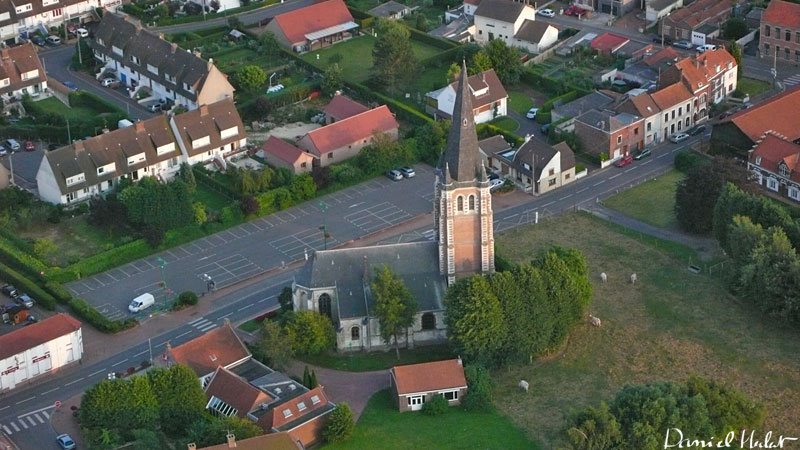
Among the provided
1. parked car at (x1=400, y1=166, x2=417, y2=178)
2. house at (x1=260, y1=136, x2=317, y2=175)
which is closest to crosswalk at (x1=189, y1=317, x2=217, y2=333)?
house at (x1=260, y1=136, x2=317, y2=175)

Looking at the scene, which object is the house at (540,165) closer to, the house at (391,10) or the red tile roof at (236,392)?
the red tile roof at (236,392)

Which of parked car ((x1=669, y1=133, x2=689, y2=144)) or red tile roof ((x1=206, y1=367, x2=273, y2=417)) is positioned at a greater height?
red tile roof ((x1=206, y1=367, x2=273, y2=417))

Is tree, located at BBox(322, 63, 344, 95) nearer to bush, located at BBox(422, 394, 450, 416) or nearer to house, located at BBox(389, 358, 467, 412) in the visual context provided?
house, located at BBox(389, 358, 467, 412)

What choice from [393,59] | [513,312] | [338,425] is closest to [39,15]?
[393,59]

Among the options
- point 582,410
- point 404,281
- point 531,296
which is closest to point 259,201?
point 404,281

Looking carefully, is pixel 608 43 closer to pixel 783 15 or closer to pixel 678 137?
pixel 783 15

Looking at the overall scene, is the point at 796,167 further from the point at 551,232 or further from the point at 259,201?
the point at 259,201

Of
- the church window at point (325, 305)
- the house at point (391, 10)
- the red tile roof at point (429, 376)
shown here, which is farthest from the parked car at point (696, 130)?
the red tile roof at point (429, 376)
